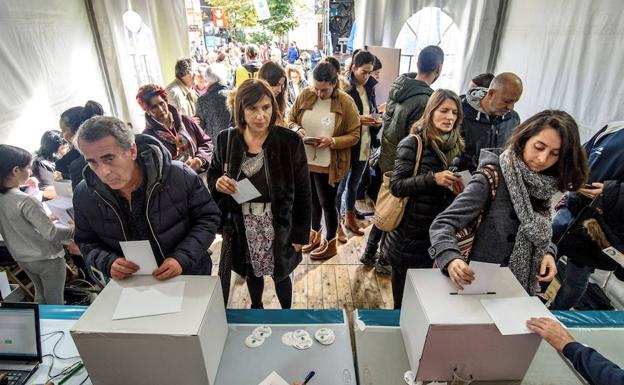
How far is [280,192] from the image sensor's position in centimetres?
→ 151

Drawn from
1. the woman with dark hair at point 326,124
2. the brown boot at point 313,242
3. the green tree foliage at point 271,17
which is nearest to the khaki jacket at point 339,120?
the woman with dark hair at point 326,124

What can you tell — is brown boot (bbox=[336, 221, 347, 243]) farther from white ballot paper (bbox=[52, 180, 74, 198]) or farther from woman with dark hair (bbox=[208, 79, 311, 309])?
white ballot paper (bbox=[52, 180, 74, 198])

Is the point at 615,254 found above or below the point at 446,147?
below

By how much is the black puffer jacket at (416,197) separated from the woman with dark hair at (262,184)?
450 millimetres

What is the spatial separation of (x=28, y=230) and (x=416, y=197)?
6.46ft

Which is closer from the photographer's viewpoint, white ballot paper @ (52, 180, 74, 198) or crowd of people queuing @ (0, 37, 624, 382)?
crowd of people queuing @ (0, 37, 624, 382)

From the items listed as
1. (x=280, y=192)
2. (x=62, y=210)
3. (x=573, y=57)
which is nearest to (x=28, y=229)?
(x=62, y=210)

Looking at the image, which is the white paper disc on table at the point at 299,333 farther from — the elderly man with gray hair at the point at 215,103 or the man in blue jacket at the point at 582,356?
the elderly man with gray hair at the point at 215,103

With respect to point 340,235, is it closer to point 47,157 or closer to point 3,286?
point 3,286

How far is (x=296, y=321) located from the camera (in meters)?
1.26

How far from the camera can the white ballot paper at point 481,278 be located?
97 centimetres

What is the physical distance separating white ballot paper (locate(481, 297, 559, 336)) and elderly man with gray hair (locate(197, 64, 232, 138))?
2.37 meters

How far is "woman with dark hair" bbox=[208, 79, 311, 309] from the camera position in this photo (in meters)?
1.44

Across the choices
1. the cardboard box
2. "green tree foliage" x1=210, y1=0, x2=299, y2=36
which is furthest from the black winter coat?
"green tree foliage" x1=210, y1=0, x2=299, y2=36
